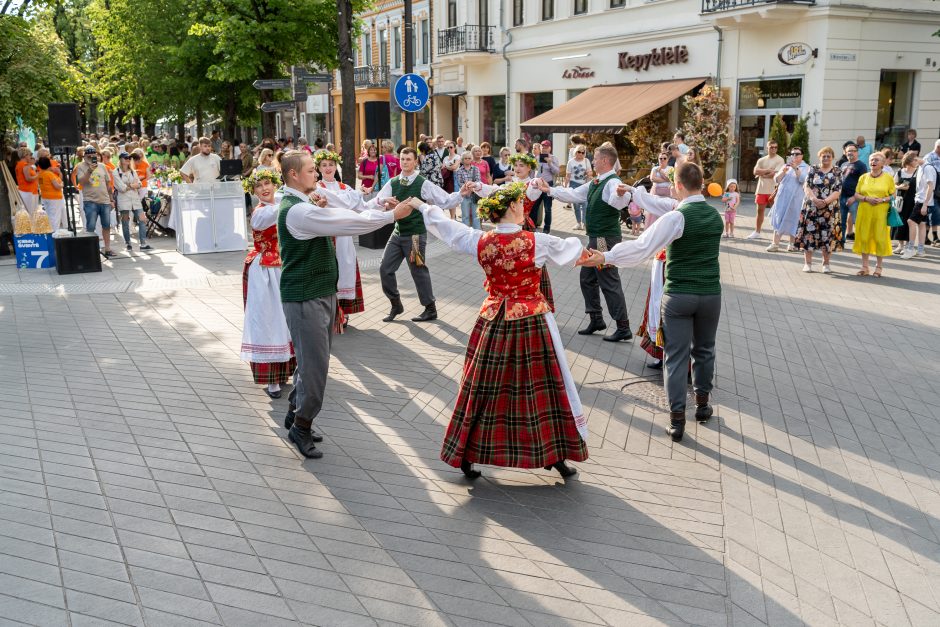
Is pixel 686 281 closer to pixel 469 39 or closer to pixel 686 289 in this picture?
pixel 686 289

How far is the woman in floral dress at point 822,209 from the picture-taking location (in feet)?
41.8

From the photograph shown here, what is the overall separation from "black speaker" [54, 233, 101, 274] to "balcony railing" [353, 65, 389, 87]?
3209 cm

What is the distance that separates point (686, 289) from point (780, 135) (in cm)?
1630

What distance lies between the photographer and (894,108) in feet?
72.6

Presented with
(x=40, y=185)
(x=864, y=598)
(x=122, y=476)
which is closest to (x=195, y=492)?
(x=122, y=476)

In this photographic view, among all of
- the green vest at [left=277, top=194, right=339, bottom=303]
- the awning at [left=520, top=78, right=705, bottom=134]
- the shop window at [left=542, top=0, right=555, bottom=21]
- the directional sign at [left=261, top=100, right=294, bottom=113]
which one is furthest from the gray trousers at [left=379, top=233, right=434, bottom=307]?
the shop window at [left=542, top=0, right=555, bottom=21]

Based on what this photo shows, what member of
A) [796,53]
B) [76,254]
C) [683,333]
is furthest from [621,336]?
[796,53]

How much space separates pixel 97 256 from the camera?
44.7 ft

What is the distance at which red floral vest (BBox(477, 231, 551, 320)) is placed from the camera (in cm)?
520

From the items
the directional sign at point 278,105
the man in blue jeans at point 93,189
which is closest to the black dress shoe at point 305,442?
the man in blue jeans at point 93,189

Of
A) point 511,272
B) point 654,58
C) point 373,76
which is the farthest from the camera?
point 373,76

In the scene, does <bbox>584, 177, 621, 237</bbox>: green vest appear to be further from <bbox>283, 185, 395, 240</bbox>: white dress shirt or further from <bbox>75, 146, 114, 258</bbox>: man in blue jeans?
<bbox>75, 146, 114, 258</bbox>: man in blue jeans

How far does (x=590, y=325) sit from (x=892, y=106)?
16.6 m

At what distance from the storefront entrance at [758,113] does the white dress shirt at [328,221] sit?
61.0 ft
